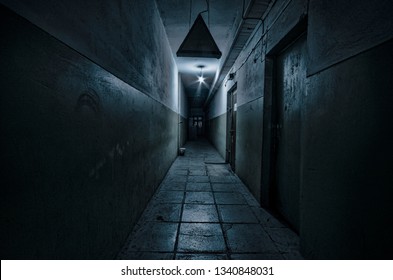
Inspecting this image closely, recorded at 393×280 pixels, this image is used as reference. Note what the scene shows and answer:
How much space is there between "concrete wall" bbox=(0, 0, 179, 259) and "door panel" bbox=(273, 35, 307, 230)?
81.7 inches

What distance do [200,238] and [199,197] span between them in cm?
135

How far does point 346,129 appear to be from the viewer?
5.07 ft

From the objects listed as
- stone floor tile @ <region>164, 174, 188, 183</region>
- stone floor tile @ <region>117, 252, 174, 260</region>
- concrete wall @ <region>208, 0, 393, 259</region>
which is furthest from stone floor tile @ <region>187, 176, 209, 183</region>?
concrete wall @ <region>208, 0, 393, 259</region>

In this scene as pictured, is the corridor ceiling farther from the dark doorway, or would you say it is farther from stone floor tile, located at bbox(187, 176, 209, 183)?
stone floor tile, located at bbox(187, 176, 209, 183)

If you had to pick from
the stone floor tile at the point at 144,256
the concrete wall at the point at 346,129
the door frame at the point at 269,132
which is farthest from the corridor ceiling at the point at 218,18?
the stone floor tile at the point at 144,256

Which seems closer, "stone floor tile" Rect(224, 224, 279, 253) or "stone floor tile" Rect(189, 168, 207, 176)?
"stone floor tile" Rect(224, 224, 279, 253)

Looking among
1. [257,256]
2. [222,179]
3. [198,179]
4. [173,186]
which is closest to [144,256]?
[257,256]

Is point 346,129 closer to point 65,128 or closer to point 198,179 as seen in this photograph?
point 65,128

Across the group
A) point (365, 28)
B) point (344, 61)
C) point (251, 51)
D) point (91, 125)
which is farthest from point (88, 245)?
point (251, 51)

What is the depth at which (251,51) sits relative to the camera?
410 cm

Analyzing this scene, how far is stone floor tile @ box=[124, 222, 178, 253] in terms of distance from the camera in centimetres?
226

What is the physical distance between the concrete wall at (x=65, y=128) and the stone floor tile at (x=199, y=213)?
96cm

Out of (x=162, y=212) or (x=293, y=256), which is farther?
(x=162, y=212)

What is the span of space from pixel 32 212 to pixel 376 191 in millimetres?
1956
